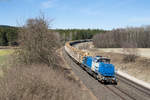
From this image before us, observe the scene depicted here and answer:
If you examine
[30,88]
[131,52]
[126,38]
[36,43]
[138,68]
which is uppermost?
[36,43]

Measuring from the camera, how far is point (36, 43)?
61.6 ft

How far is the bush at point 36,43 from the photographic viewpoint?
18.0 m

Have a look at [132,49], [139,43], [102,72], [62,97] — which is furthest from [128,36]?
[62,97]

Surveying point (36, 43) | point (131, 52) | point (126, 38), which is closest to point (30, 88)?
point (36, 43)

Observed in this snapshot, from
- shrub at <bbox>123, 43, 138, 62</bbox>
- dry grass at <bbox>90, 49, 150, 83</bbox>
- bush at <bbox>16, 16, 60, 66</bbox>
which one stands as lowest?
dry grass at <bbox>90, 49, 150, 83</bbox>

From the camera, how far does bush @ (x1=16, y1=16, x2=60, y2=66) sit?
59.2 feet

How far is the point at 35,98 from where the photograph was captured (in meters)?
8.36

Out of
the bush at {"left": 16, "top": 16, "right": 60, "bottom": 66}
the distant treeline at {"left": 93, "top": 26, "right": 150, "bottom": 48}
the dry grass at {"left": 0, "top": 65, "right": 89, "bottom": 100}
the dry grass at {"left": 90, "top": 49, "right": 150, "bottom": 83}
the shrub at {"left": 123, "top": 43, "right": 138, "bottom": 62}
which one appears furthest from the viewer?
the distant treeline at {"left": 93, "top": 26, "right": 150, "bottom": 48}

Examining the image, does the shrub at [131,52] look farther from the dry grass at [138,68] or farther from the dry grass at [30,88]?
the dry grass at [30,88]

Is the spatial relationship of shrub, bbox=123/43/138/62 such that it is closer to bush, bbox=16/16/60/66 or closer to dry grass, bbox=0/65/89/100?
bush, bbox=16/16/60/66

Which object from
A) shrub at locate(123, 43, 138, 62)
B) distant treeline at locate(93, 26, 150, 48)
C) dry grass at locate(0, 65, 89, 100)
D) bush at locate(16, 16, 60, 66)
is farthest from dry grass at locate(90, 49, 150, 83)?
distant treeline at locate(93, 26, 150, 48)

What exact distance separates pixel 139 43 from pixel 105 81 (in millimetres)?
73311

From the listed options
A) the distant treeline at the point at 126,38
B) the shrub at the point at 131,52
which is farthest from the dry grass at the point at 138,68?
the distant treeline at the point at 126,38

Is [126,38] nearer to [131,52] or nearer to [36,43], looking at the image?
[131,52]
